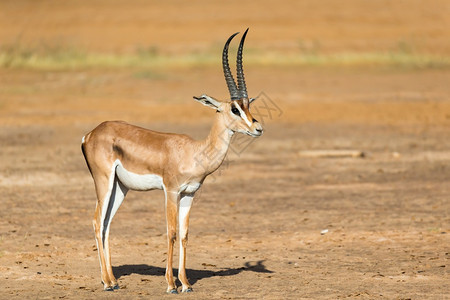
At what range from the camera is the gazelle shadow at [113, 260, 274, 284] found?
34.2 ft

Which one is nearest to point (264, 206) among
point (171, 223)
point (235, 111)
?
point (171, 223)

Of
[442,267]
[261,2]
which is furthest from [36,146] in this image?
[261,2]

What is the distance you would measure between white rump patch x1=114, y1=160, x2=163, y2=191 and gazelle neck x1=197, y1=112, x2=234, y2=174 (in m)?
0.51

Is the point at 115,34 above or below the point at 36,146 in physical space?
above

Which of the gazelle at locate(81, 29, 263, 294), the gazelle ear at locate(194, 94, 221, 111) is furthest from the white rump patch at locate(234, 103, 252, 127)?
the gazelle ear at locate(194, 94, 221, 111)

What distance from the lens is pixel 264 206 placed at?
1460cm

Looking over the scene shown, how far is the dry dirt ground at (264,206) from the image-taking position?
1012 cm

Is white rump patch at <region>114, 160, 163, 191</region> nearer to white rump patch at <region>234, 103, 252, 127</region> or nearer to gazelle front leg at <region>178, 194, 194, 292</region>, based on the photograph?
gazelle front leg at <region>178, 194, 194, 292</region>

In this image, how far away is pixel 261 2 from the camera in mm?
63844

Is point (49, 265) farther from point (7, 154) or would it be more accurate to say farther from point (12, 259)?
point (7, 154)

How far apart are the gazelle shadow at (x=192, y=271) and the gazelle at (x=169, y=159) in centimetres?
81

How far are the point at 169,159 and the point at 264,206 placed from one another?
5.47 m

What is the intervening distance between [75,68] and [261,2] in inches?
1165

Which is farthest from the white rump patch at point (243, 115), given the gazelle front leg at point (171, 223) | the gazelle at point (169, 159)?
the gazelle front leg at point (171, 223)
